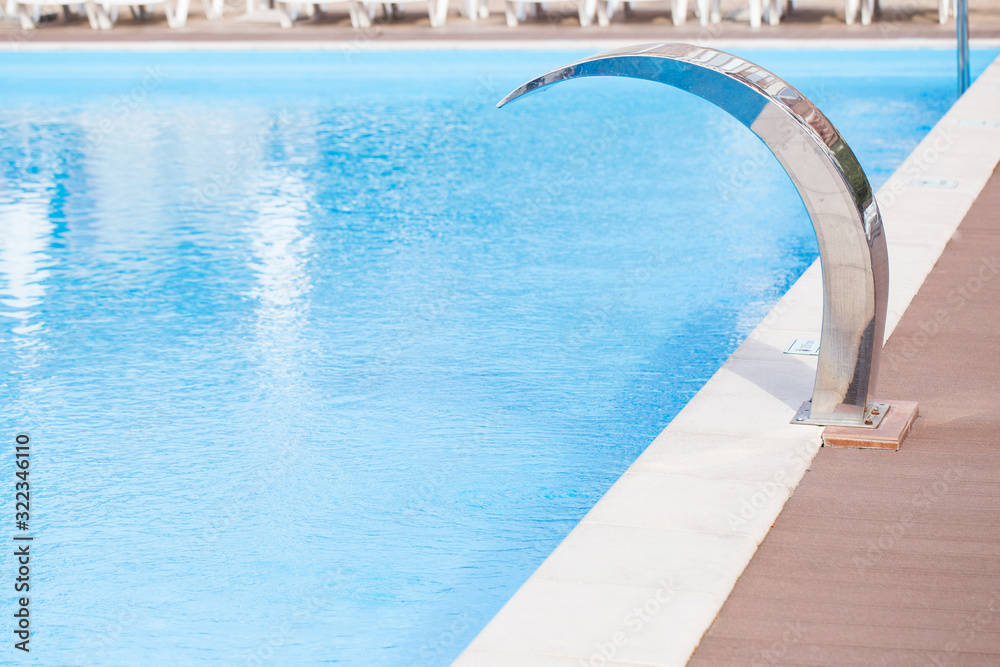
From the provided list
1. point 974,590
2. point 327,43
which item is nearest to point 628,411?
point 974,590

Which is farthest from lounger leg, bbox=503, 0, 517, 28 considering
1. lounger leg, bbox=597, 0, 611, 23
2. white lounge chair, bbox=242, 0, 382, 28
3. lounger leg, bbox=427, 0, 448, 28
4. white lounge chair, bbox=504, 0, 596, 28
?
white lounge chair, bbox=242, 0, 382, 28

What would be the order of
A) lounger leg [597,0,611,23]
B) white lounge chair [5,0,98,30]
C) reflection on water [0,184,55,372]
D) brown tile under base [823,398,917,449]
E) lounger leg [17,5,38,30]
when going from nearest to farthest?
brown tile under base [823,398,917,449], reflection on water [0,184,55,372], lounger leg [597,0,611,23], white lounge chair [5,0,98,30], lounger leg [17,5,38,30]

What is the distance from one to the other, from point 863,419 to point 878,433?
2.8 inches

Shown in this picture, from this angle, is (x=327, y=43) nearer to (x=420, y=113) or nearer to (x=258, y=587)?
(x=420, y=113)

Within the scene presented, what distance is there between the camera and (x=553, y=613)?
189cm

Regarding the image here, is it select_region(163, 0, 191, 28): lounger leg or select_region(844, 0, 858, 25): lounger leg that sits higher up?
select_region(163, 0, 191, 28): lounger leg

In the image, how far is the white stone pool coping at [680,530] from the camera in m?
1.81

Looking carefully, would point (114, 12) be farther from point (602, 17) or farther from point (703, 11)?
point (703, 11)

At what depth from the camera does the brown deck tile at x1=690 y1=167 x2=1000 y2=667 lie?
177 cm

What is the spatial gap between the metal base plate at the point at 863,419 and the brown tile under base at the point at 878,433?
0.01 meters

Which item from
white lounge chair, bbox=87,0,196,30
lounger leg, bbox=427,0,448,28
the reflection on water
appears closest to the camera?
the reflection on water

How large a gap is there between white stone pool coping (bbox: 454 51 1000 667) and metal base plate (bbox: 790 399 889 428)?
0.03 meters

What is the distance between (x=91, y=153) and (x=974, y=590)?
273 inches

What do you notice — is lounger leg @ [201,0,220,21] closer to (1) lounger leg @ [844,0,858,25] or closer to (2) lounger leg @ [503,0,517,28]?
(2) lounger leg @ [503,0,517,28]
